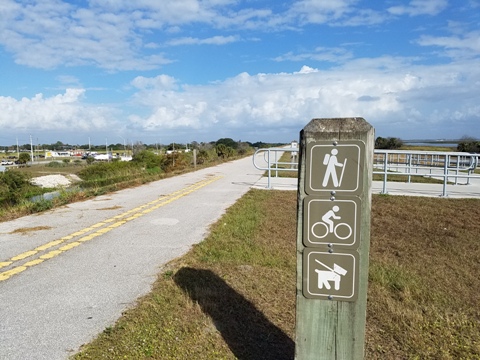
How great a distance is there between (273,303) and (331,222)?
1795mm

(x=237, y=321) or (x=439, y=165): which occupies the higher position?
(x=439, y=165)

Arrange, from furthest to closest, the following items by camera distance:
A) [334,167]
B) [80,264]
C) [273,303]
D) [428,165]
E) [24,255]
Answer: [428,165] → [24,255] → [80,264] → [273,303] → [334,167]

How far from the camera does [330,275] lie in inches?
87.3

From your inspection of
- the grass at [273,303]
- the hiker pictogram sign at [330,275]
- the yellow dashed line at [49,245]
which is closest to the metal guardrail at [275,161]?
the grass at [273,303]

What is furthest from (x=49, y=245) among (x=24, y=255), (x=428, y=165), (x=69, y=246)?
(x=428, y=165)

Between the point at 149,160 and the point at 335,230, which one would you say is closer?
the point at 335,230

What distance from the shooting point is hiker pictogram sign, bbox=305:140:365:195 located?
6.88ft

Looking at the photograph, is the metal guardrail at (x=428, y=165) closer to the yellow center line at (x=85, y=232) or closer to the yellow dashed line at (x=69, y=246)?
the yellow center line at (x=85, y=232)

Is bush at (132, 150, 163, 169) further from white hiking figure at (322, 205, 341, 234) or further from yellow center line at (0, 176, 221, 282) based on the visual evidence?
white hiking figure at (322, 205, 341, 234)

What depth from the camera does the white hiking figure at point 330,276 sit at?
2201 millimetres

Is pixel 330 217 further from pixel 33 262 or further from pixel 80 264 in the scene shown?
pixel 33 262

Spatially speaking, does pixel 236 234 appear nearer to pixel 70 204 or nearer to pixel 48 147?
pixel 70 204

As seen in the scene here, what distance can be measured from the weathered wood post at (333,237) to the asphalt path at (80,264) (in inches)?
73.3

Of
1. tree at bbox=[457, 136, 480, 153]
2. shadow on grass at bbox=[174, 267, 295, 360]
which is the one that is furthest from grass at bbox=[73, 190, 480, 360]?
tree at bbox=[457, 136, 480, 153]
